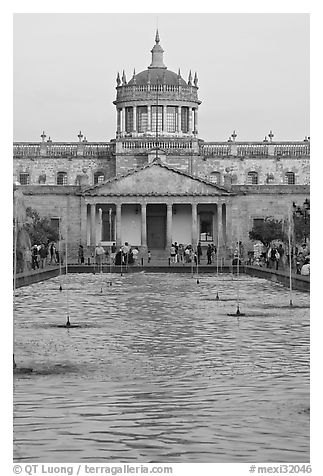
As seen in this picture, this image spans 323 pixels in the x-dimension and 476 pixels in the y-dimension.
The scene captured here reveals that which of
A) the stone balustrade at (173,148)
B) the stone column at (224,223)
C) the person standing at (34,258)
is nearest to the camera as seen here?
the person standing at (34,258)

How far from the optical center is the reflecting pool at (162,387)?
401 inches

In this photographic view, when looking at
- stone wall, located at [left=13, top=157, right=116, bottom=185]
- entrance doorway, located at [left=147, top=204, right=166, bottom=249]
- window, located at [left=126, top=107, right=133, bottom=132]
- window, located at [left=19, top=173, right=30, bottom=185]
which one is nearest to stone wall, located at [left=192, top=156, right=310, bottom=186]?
entrance doorway, located at [left=147, top=204, right=166, bottom=249]

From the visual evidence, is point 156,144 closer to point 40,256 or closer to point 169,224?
point 169,224

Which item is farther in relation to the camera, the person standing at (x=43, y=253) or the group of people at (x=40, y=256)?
the person standing at (x=43, y=253)

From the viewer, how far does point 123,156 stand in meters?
79.0

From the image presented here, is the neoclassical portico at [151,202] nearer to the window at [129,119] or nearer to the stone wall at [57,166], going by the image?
the stone wall at [57,166]

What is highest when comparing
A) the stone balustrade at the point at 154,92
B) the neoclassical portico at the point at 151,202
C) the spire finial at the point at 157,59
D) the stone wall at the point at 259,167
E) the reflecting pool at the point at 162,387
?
the spire finial at the point at 157,59

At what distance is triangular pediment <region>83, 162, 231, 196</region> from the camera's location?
246 ft

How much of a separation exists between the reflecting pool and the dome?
60.8 m

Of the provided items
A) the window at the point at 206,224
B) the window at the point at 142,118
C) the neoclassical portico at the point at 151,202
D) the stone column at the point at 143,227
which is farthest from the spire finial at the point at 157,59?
the stone column at the point at 143,227

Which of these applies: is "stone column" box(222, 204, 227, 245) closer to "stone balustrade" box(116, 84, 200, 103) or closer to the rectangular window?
the rectangular window

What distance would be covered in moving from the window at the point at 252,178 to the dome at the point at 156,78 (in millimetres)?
8929

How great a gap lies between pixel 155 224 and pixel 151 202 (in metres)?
2.93

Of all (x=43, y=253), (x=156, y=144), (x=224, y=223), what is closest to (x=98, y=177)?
(x=156, y=144)
